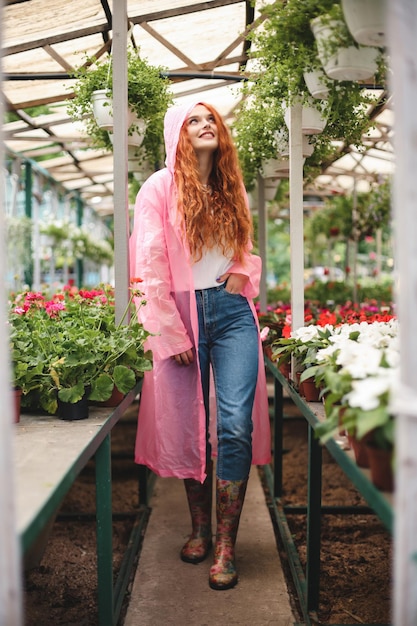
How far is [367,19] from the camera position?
151 cm

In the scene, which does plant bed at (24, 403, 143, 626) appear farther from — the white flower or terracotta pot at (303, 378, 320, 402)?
the white flower

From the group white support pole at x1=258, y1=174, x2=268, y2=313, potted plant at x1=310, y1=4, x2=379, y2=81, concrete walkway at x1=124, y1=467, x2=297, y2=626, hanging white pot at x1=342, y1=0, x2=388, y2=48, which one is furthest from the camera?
white support pole at x1=258, y1=174, x2=268, y2=313

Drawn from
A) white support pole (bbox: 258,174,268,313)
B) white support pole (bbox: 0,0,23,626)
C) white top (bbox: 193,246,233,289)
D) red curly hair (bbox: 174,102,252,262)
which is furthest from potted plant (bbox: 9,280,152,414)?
white support pole (bbox: 258,174,268,313)

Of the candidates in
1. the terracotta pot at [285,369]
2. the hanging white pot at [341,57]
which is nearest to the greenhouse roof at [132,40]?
the hanging white pot at [341,57]

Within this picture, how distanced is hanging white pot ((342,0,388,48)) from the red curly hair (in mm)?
1050

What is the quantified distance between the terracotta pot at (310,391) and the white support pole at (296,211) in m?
0.52

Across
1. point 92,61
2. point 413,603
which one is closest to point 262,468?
point 92,61

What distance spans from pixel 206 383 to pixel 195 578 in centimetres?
77

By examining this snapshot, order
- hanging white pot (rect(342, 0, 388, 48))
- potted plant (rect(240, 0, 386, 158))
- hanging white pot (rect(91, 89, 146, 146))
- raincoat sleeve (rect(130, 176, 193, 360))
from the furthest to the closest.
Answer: hanging white pot (rect(91, 89, 146, 146)), raincoat sleeve (rect(130, 176, 193, 360)), potted plant (rect(240, 0, 386, 158)), hanging white pot (rect(342, 0, 388, 48))

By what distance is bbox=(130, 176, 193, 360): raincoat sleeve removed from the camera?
250cm

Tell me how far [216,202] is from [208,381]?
72cm

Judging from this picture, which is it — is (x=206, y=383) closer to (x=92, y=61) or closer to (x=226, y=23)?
(x=92, y=61)

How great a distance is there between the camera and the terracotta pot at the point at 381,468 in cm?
127

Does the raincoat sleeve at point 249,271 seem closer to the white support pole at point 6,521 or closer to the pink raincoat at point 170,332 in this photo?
the pink raincoat at point 170,332
